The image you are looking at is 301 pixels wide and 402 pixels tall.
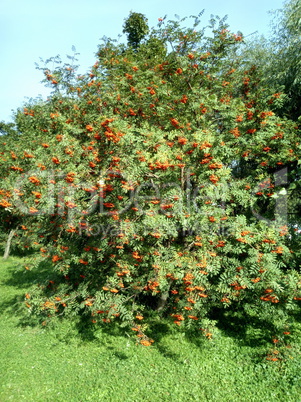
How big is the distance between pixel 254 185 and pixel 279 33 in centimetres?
581

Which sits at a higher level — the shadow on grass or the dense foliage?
the dense foliage

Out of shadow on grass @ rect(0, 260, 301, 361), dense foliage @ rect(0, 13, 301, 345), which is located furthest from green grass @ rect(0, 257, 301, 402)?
dense foliage @ rect(0, 13, 301, 345)

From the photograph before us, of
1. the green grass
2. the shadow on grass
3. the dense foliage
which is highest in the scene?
the dense foliage

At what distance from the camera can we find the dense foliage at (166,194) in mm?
4992

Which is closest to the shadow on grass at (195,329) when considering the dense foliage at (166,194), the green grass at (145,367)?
the green grass at (145,367)

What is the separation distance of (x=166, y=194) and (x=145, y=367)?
368 cm

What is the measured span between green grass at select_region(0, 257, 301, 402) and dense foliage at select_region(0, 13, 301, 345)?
676 millimetres

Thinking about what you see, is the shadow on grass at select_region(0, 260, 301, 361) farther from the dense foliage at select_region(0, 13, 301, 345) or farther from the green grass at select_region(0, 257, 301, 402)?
the dense foliage at select_region(0, 13, 301, 345)

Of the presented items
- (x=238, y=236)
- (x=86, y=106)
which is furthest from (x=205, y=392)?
(x=86, y=106)

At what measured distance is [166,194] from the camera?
492 centimetres

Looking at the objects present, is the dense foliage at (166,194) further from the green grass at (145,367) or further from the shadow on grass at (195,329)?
the green grass at (145,367)

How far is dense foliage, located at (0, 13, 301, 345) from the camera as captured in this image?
499 cm

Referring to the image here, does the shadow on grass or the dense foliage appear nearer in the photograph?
Answer: the dense foliage

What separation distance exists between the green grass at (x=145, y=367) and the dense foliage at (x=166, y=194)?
676 millimetres
